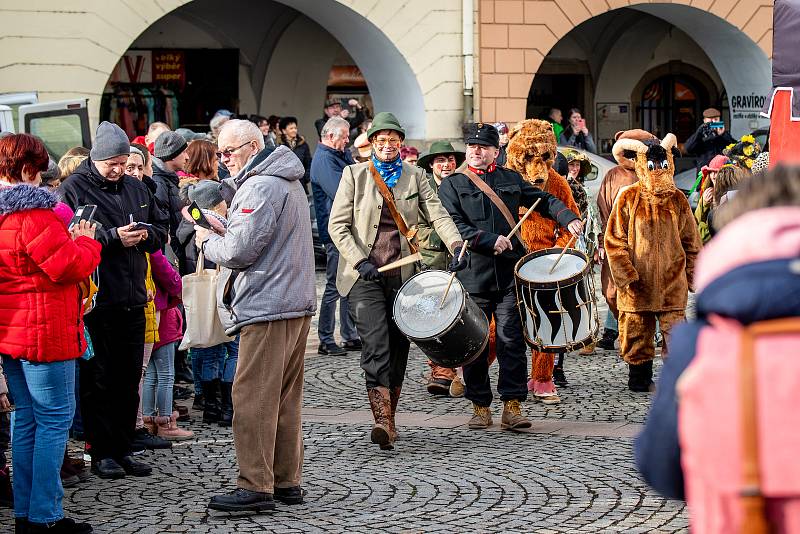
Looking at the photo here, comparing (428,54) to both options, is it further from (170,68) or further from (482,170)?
(482,170)

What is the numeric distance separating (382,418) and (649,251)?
250cm

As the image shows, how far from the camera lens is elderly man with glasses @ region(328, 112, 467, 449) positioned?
7465 mm

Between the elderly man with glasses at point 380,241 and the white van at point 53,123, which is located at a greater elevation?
the white van at point 53,123

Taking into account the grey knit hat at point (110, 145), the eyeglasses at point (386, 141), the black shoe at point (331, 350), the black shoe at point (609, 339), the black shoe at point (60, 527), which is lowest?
the black shoe at point (60, 527)

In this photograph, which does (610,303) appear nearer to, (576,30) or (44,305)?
(44,305)

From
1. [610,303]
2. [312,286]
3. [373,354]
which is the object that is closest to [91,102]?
[610,303]

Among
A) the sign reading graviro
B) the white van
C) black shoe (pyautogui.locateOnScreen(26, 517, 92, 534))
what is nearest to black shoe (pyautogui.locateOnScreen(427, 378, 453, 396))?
black shoe (pyautogui.locateOnScreen(26, 517, 92, 534))

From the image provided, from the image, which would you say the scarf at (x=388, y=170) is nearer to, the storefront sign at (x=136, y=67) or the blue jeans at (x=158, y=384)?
the blue jeans at (x=158, y=384)

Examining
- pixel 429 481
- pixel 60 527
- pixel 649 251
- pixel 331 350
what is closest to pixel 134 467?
pixel 60 527

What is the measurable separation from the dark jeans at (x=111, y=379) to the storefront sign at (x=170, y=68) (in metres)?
16.7

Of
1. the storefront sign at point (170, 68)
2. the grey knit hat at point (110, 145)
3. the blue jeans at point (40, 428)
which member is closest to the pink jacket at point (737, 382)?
the blue jeans at point (40, 428)

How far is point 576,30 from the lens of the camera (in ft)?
87.6

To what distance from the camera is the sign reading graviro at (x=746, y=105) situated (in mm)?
21195

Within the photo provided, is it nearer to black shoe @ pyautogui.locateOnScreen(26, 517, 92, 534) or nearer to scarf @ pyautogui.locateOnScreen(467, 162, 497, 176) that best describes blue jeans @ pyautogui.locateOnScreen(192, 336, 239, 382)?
scarf @ pyautogui.locateOnScreen(467, 162, 497, 176)
